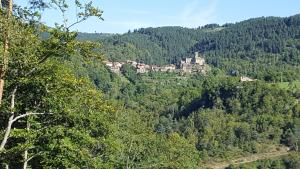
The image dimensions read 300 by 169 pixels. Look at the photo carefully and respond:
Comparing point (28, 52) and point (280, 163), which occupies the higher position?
point (28, 52)

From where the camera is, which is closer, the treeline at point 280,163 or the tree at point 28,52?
the tree at point 28,52

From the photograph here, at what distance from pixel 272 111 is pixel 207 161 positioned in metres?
45.4

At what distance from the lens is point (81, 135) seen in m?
21.2

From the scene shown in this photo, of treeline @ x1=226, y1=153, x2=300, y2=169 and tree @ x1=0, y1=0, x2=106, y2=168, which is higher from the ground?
tree @ x1=0, y1=0, x2=106, y2=168

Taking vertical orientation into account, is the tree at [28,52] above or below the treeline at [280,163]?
above

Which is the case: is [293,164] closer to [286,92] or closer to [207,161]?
[207,161]

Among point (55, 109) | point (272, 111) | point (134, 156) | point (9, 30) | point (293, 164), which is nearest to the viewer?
point (9, 30)

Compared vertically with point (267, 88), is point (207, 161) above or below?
below

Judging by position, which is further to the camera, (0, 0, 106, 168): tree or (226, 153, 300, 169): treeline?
(226, 153, 300, 169): treeline

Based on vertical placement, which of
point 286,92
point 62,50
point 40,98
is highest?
point 62,50

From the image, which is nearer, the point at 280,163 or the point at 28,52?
the point at 28,52

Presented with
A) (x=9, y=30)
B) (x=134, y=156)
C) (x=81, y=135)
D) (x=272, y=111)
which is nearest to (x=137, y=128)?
(x=134, y=156)

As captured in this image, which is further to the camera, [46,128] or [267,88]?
[267,88]

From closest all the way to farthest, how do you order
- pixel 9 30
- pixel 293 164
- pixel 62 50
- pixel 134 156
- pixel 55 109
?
1. pixel 9 30
2. pixel 62 50
3. pixel 55 109
4. pixel 134 156
5. pixel 293 164
